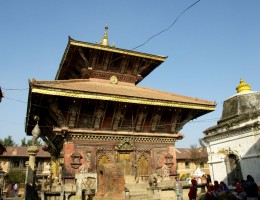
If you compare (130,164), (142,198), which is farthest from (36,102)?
(142,198)

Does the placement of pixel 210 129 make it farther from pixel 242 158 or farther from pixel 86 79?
pixel 86 79

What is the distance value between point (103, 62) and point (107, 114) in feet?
13.2

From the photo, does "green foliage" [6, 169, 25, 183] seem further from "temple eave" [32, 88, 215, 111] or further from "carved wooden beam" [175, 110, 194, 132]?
"temple eave" [32, 88, 215, 111]

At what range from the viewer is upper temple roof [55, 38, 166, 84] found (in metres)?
15.9

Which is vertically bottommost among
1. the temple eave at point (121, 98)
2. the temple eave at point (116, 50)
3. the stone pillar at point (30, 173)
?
the stone pillar at point (30, 173)

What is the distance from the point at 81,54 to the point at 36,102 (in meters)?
4.31

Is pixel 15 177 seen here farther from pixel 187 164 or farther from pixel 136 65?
pixel 136 65

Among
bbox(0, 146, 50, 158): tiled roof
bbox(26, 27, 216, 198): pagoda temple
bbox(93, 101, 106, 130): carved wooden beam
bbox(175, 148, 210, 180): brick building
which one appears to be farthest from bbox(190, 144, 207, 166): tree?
bbox(93, 101, 106, 130): carved wooden beam

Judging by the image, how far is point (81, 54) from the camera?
15.9 metres

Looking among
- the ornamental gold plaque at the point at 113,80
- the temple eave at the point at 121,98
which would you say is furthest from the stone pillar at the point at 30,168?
the ornamental gold plaque at the point at 113,80

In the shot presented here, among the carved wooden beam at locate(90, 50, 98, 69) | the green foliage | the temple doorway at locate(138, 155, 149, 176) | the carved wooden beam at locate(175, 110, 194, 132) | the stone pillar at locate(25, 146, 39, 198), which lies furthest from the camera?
the green foliage

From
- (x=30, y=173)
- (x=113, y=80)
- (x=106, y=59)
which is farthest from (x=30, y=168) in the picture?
(x=106, y=59)

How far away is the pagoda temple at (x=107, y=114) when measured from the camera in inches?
520

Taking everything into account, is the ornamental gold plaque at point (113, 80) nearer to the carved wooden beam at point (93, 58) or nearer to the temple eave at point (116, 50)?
the carved wooden beam at point (93, 58)
